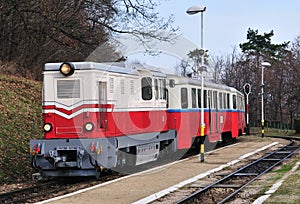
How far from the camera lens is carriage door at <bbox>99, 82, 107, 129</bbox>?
51.0 ft

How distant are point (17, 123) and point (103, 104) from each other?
660cm

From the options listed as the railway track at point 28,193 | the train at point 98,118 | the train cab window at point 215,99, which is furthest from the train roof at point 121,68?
the train cab window at point 215,99

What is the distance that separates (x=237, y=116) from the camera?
3231cm

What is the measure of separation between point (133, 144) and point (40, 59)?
15.4 meters

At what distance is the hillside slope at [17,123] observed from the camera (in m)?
17.2

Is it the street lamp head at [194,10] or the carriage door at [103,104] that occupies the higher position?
the street lamp head at [194,10]

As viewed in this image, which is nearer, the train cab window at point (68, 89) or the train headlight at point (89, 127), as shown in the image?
the train headlight at point (89, 127)

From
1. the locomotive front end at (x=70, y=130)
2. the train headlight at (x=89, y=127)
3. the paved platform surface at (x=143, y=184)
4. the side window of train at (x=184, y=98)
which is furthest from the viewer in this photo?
the side window of train at (x=184, y=98)

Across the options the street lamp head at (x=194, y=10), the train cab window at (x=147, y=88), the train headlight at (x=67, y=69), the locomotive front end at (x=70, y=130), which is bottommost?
the locomotive front end at (x=70, y=130)

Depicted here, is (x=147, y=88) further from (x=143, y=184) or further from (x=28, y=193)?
(x=28, y=193)

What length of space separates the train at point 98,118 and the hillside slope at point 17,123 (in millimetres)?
2027

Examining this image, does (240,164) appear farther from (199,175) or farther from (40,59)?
(40,59)

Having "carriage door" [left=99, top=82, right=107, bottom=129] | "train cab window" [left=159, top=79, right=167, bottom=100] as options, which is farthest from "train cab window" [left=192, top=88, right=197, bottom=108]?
"carriage door" [left=99, top=82, right=107, bottom=129]

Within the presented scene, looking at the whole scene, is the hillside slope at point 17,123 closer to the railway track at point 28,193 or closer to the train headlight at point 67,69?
the railway track at point 28,193
